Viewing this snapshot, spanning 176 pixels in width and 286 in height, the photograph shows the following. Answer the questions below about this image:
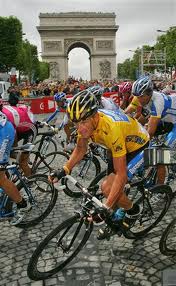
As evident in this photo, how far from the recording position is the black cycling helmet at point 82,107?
3.69 meters

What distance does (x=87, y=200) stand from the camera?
381 cm

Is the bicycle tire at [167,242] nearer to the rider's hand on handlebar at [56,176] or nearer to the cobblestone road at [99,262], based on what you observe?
the cobblestone road at [99,262]

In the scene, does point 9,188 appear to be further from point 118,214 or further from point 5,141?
point 118,214

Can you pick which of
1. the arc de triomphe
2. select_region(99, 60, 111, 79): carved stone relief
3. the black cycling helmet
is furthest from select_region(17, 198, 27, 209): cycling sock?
select_region(99, 60, 111, 79): carved stone relief

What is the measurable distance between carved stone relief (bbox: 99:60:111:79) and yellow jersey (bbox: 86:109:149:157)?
7647cm

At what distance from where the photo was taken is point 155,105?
5.64 meters

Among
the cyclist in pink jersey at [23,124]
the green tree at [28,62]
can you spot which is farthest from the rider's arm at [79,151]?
the green tree at [28,62]

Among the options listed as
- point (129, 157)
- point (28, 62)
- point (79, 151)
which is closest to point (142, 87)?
point (129, 157)

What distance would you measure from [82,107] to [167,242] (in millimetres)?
1703

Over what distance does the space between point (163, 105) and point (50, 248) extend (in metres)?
2.88

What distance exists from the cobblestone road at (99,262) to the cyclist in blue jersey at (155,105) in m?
1.25

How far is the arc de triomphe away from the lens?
77875 mm

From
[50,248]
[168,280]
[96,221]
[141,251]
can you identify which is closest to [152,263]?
[141,251]

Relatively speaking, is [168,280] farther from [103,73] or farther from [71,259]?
[103,73]
